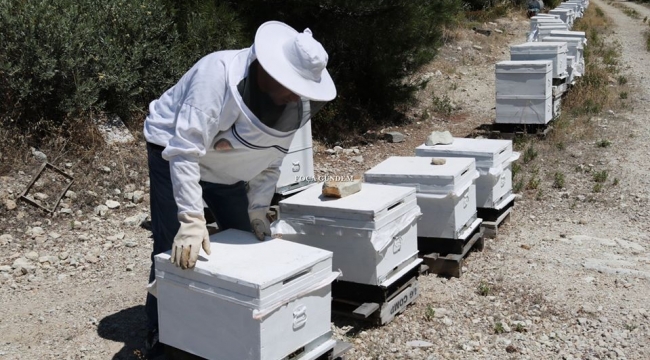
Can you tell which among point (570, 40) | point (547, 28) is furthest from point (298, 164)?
point (547, 28)

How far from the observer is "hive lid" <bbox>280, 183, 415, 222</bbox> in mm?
3568

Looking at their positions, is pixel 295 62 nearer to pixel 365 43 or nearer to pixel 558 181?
pixel 558 181

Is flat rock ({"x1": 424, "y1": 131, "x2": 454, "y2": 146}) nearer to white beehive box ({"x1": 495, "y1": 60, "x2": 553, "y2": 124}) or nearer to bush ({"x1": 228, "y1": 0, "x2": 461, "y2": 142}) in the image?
white beehive box ({"x1": 495, "y1": 60, "x2": 553, "y2": 124})

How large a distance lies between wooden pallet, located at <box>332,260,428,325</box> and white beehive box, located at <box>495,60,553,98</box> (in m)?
4.31

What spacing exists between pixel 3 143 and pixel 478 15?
1502cm

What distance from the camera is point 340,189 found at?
149 inches

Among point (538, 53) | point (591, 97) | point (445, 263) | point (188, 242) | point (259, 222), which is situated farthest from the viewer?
point (591, 97)

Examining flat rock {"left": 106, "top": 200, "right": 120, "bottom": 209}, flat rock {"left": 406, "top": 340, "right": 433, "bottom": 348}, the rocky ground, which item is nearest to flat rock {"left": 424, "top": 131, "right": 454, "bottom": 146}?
the rocky ground

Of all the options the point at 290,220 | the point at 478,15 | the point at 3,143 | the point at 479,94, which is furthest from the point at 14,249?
the point at 478,15

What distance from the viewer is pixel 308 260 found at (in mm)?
2928

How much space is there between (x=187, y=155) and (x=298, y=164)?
2574 millimetres

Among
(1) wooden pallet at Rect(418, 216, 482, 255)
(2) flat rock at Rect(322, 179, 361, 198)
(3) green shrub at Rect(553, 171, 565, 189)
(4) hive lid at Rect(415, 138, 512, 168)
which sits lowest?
(3) green shrub at Rect(553, 171, 565, 189)

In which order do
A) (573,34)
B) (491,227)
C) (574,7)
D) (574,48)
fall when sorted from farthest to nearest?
(574,7), (573,34), (574,48), (491,227)

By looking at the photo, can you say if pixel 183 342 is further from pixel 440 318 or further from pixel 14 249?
pixel 14 249
